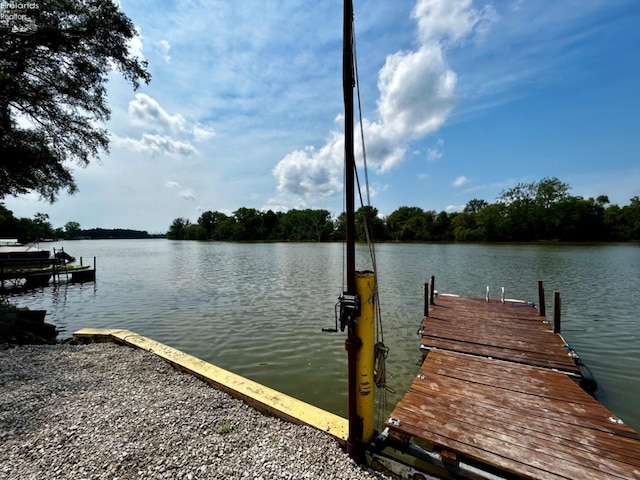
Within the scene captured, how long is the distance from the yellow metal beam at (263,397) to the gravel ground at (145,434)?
97 millimetres

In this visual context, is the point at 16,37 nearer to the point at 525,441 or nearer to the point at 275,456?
the point at 275,456

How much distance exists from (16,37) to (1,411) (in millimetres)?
13603

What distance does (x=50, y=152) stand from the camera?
12.6m

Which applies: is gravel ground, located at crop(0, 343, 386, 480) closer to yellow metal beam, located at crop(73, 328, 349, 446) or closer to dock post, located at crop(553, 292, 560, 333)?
yellow metal beam, located at crop(73, 328, 349, 446)

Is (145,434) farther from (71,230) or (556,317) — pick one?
(71,230)

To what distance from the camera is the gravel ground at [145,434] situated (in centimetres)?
281

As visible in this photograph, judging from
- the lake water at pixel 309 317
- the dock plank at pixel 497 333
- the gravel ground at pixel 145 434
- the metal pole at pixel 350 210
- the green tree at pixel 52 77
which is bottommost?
the lake water at pixel 309 317

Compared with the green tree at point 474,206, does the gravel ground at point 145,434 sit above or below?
below

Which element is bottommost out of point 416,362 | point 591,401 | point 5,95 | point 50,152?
point 416,362

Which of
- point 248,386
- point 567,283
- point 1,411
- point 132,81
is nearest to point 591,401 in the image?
point 248,386

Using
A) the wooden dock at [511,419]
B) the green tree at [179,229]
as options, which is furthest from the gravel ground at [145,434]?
the green tree at [179,229]

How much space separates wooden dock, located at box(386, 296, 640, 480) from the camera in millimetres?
2924
